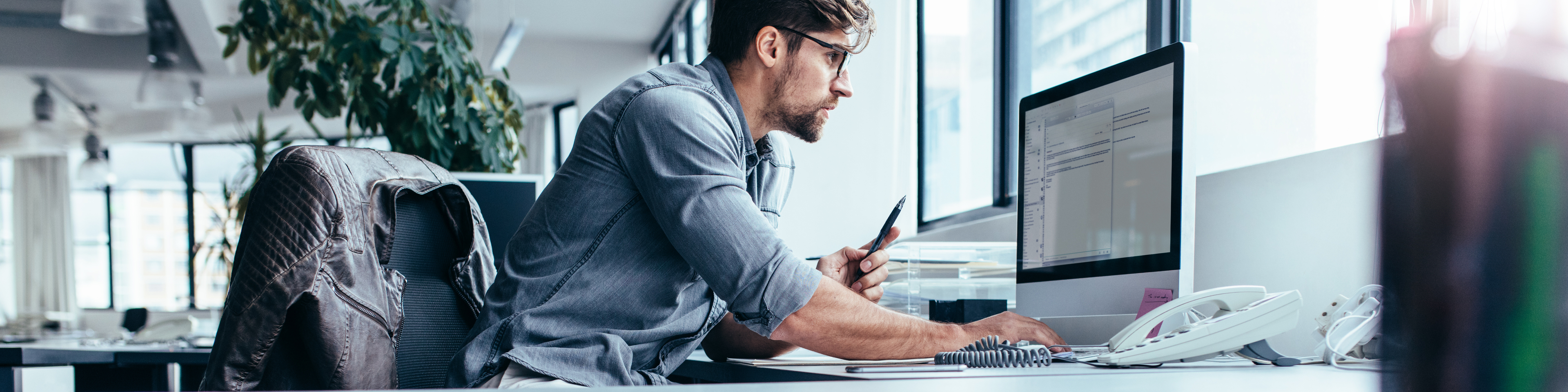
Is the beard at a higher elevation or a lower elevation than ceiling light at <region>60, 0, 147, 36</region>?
lower

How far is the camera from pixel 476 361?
1.21m

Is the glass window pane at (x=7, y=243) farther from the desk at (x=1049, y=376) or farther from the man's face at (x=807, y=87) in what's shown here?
the man's face at (x=807, y=87)

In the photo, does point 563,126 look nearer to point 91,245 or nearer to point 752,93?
point 91,245

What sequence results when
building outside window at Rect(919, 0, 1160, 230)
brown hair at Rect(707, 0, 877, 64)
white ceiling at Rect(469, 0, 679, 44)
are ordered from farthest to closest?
white ceiling at Rect(469, 0, 679, 44), building outside window at Rect(919, 0, 1160, 230), brown hair at Rect(707, 0, 877, 64)

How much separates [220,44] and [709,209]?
6.79m

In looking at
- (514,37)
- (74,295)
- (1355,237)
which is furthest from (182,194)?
(1355,237)

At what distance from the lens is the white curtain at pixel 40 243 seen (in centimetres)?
955

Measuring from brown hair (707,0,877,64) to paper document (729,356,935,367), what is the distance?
48 cm

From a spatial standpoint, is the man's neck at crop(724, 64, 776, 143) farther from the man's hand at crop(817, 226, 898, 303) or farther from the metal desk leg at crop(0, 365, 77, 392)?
the metal desk leg at crop(0, 365, 77, 392)

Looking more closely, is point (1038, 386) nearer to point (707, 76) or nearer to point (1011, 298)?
point (707, 76)

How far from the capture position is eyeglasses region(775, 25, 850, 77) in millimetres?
1509

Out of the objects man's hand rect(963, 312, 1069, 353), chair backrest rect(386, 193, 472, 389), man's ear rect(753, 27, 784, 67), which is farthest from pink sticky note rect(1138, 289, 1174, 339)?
chair backrest rect(386, 193, 472, 389)

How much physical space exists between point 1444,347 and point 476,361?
114 cm

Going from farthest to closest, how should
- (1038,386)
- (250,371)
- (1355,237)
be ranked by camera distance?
(1355,237), (250,371), (1038,386)
